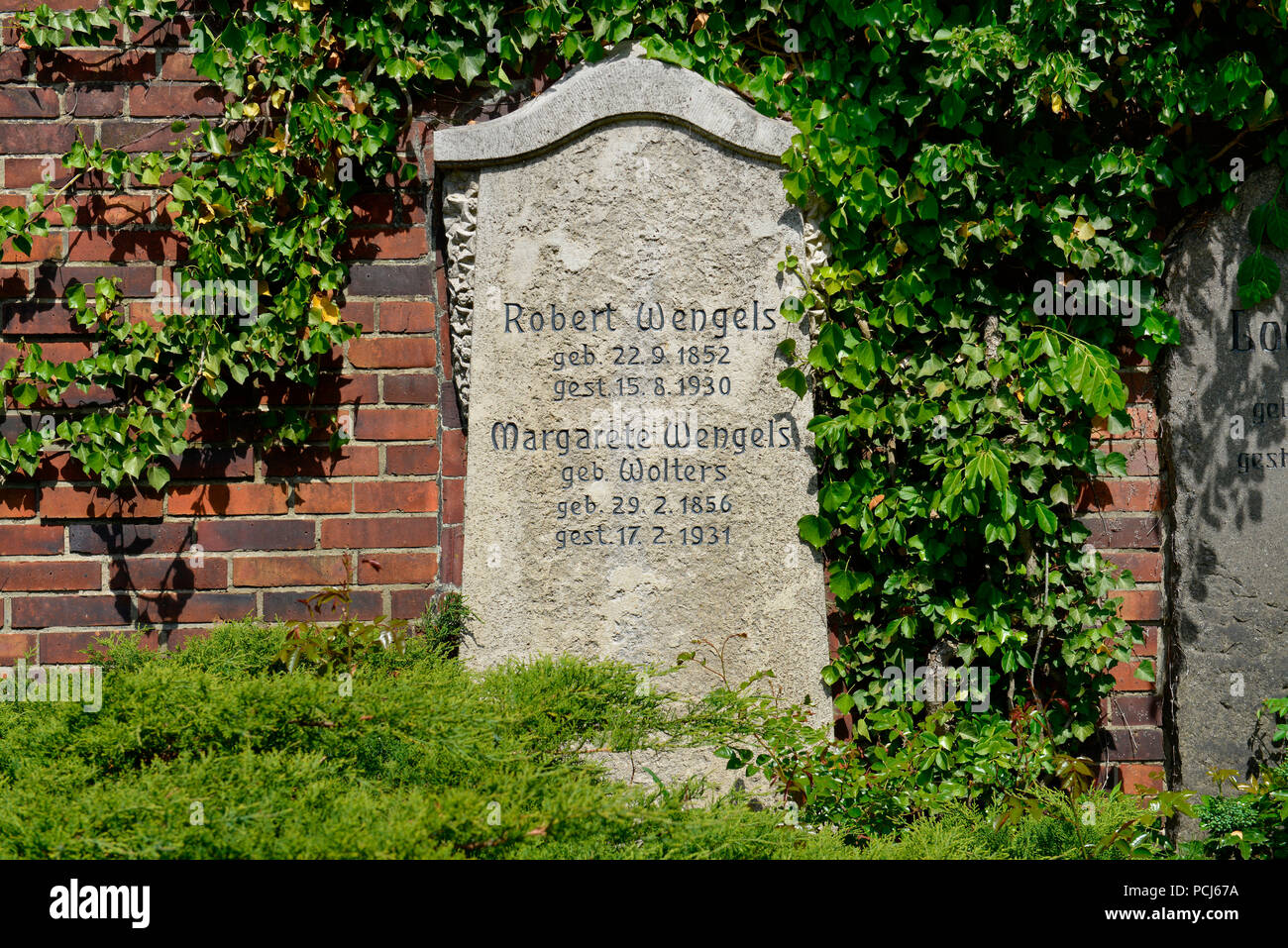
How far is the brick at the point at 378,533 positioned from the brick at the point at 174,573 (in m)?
0.33

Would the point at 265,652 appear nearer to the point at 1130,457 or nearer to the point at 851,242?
the point at 851,242

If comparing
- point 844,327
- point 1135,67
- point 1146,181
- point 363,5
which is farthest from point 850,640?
point 363,5

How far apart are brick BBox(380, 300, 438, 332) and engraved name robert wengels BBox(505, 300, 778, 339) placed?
1.04ft

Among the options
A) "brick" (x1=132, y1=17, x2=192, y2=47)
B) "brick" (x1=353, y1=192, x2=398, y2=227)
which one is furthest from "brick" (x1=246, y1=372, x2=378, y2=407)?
"brick" (x1=132, y1=17, x2=192, y2=47)

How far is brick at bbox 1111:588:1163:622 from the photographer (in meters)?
3.10

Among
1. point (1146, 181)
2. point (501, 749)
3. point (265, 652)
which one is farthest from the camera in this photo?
point (1146, 181)

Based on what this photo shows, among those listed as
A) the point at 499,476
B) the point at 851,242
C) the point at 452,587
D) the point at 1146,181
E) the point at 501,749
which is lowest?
the point at 501,749

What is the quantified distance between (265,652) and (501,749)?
1.01m

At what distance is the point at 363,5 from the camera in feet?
9.66

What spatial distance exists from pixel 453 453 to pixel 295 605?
0.66 meters

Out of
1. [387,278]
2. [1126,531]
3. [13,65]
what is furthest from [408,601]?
[1126,531]

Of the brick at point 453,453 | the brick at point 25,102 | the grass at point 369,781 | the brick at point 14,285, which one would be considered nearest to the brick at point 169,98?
the brick at point 25,102

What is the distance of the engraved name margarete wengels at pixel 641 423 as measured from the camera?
2.86 meters

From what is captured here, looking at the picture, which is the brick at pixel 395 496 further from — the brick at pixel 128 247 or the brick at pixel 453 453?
the brick at pixel 128 247
